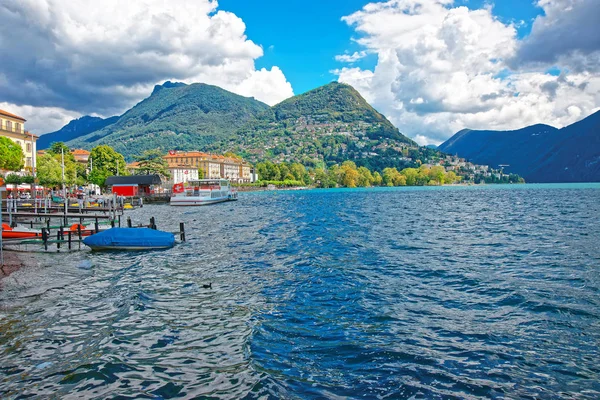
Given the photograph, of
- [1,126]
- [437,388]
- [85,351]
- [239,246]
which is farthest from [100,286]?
[1,126]

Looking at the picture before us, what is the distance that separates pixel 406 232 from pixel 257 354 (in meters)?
24.7

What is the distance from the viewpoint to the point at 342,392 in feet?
24.1

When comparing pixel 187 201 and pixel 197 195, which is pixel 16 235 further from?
pixel 197 195

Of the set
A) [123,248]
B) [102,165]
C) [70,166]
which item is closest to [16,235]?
[123,248]

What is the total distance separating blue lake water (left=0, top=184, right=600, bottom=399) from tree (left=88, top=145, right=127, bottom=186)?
302 feet

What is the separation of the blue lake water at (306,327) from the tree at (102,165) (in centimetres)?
9198

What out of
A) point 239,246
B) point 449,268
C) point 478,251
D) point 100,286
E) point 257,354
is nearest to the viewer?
point 257,354

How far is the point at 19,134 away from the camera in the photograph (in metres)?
72.9

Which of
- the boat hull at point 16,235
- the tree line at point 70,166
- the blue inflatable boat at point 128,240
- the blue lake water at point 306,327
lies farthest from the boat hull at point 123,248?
the tree line at point 70,166

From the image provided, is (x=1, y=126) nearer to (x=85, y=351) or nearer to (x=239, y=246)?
(x=239, y=246)

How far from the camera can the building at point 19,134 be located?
69162mm

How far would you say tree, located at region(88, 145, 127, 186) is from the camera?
104m

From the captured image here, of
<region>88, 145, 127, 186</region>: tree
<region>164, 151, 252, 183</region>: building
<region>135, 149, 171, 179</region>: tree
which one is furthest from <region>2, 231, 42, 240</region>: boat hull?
<region>164, 151, 252, 183</region>: building

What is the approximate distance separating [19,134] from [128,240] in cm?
6508
